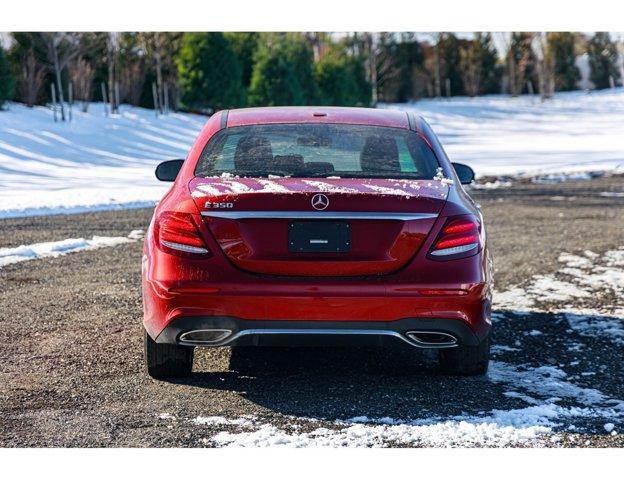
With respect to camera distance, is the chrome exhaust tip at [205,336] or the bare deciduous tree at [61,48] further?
the bare deciduous tree at [61,48]

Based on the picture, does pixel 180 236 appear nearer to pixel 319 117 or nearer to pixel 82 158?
pixel 319 117

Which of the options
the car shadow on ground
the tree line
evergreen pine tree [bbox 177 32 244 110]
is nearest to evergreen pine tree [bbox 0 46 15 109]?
the tree line

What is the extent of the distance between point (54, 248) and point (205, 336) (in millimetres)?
5684

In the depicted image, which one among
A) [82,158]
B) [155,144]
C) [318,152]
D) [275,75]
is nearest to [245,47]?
[275,75]

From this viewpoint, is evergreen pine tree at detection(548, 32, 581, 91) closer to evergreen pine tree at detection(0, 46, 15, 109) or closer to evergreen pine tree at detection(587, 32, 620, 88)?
evergreen pine tree at detection(587, 32, 620, 88)

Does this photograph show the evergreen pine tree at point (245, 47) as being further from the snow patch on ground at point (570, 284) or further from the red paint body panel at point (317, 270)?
the red paint body panel at point (317, 270)

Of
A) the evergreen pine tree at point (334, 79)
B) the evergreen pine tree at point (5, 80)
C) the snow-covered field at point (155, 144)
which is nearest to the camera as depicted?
the snow-covered field at point (155, 144)

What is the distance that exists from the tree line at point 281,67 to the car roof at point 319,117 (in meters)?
17.3

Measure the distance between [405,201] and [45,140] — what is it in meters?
18.6

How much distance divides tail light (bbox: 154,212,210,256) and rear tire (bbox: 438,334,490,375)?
1.45 metres

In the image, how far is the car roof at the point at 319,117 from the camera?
5539mm

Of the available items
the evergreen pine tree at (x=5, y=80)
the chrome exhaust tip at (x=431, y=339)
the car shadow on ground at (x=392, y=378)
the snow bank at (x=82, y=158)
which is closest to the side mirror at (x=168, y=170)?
the car shadow on ground at (x=392, y=378)

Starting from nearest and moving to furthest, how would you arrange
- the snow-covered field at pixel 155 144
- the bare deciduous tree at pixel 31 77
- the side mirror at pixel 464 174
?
the side mirror at pixel 464 174 < the snow-covered field at pixel 155 144 < the bare deciduous tree at pixel 31 77

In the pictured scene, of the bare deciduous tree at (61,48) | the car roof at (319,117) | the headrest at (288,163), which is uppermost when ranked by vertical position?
the bare deciduous tree at (61,48)
